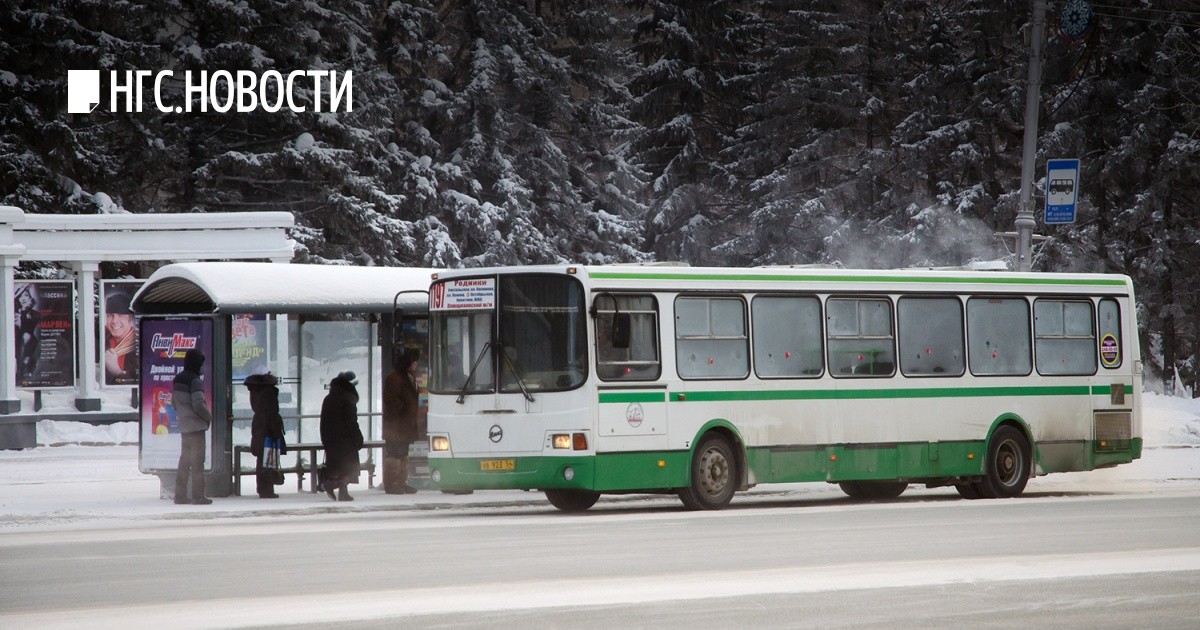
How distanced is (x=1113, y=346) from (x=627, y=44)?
4319cm

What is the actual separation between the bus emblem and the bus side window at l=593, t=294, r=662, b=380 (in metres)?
0.32

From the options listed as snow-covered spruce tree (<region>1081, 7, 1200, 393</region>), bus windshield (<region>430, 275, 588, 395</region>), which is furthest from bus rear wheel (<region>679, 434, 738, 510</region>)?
snow-covered spruce tree (<region>1081, 7, 1200, 393</region>)

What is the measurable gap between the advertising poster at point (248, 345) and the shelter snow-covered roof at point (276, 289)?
0.46m

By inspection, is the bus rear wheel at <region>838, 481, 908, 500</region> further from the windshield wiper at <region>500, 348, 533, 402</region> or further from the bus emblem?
the windshield wiper at <region>500, 348, 533, 402</region>

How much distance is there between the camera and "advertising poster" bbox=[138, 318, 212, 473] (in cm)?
2038

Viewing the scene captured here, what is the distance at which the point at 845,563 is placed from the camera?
12883 mm

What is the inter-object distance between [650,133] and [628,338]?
42.1 metres

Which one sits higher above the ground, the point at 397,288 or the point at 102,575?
the point at 397,288

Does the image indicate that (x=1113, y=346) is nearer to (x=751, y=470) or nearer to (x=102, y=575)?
(x=751, y=470)

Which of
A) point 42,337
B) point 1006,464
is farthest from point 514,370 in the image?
point 42,337

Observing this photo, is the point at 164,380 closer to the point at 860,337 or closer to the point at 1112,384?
the point at 860,337

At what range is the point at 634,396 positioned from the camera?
60.0ft

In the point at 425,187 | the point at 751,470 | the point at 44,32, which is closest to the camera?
the point at 751,470

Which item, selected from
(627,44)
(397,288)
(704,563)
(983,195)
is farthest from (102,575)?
(627,44)
